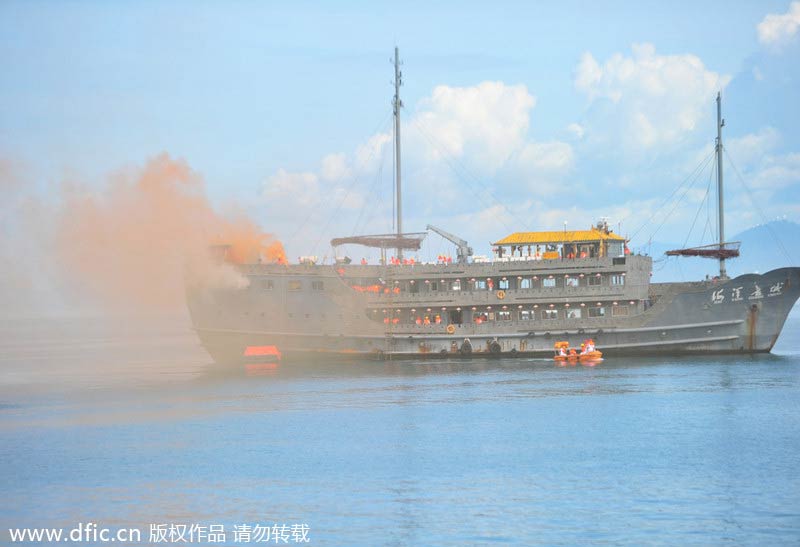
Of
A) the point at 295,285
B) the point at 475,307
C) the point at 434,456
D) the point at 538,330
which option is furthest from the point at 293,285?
the point at 434,456

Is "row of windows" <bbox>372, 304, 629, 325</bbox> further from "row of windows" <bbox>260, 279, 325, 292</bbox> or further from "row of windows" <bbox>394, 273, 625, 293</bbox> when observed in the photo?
"row of windows" <bbox>260, 279, 325, 292</bbox>

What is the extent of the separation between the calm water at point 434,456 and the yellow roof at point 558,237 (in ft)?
37.3

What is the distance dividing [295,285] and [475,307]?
44.8 ft

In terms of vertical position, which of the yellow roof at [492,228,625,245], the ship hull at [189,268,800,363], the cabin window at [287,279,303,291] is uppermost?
the yellow roof at [492,228,625,245]

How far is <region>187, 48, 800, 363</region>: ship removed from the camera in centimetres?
7388

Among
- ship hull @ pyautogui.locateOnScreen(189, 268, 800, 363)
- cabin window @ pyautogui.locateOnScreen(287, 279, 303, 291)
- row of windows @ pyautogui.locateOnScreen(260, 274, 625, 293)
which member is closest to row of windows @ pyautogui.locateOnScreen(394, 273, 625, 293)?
row of windows @ pyautogui.locateOnScreen(260, 274, 625, 293)

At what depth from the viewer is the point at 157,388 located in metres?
69.6

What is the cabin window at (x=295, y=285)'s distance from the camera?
251 feet

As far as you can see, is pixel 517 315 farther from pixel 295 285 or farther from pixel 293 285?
pixel 293 285

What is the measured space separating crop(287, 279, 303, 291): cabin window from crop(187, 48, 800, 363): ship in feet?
0.32

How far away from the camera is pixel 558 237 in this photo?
256 feet

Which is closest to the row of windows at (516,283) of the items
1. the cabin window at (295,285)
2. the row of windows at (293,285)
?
the row of windows at (293,285)

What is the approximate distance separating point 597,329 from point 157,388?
31391 mm

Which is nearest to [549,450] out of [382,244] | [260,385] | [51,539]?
[51,539]
